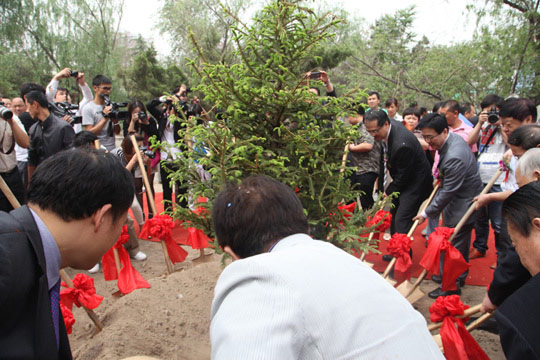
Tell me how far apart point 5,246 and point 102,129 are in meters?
4.25

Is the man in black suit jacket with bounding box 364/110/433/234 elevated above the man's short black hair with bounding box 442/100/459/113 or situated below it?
below

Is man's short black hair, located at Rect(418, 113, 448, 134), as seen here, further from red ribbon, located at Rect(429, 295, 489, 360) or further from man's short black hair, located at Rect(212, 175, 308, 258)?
man's short black hair, located at Rect(212, 175, 308, 258)

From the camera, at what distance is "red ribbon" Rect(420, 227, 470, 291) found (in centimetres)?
306

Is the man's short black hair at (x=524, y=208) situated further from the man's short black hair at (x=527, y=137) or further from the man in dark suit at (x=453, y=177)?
the man in dark suit at (x=453, y=177)

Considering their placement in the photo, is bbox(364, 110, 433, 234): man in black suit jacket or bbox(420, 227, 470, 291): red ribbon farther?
bbox(364, 110, 433, 234): man in black suit jacket

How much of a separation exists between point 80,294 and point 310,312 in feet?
6.88

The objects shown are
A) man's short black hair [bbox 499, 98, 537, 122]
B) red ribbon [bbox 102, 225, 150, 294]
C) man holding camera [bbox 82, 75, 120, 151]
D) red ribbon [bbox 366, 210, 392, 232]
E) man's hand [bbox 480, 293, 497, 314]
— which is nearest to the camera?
man's hand [bbox 480, 293, 497, 314]

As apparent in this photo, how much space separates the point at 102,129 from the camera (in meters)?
4.92

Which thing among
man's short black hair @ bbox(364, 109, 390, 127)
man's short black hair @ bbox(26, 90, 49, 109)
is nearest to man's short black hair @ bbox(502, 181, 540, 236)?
man's short black hair @ bbox(364, 109, 390, 127)

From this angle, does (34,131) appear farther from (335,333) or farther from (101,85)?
(335,333)

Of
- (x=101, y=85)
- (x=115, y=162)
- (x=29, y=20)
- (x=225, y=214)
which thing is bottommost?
(x=225, y=214)

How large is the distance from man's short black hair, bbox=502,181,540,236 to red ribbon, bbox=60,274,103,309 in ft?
8.16

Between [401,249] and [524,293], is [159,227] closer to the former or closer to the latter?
[401,249]

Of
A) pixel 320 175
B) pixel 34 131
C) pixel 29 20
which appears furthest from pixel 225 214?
pixel 29 20
